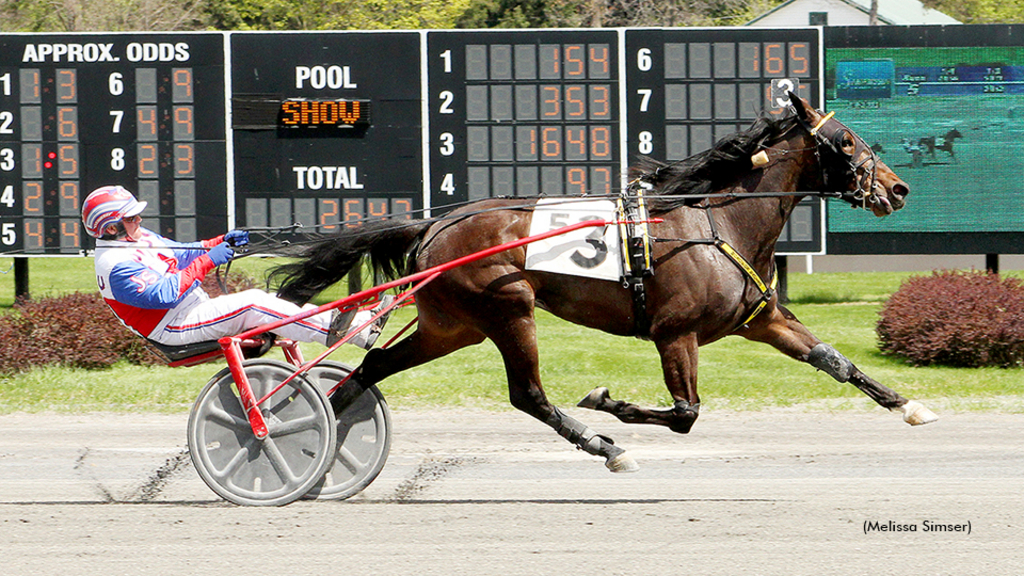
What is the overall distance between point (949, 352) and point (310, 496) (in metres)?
6.78

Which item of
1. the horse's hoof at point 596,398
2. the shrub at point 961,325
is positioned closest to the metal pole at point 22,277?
the shrub at point 961,325

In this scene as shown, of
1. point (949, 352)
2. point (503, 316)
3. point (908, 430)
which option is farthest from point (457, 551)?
point (949, 352)

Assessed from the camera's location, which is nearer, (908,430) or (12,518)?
(12,518)

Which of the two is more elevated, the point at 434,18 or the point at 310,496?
the point at 434,18

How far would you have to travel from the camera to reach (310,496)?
5723 millimetres

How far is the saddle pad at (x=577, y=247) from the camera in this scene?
216 inches

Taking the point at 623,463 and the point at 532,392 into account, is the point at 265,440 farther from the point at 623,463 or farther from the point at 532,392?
the point at 623,463

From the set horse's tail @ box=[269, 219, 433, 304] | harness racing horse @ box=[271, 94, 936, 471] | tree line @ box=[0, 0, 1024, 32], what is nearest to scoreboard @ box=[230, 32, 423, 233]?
horse's tail @ box=[269, 219, 433, 304]

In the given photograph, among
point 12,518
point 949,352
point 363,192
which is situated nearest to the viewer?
point 12,518

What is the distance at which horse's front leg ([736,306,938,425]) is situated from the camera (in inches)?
224

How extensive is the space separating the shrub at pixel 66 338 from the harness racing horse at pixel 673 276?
529 centimetres

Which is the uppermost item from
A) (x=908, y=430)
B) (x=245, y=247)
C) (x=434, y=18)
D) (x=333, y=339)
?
(x=434, y=18)

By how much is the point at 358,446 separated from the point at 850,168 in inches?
102

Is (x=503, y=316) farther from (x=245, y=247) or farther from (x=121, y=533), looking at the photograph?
(x=121, y=533)
